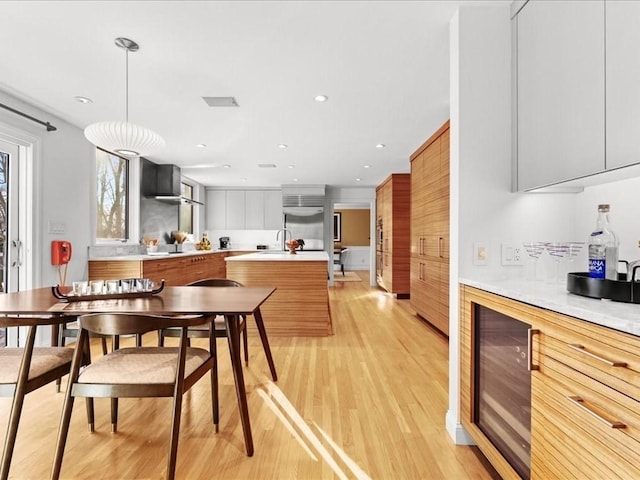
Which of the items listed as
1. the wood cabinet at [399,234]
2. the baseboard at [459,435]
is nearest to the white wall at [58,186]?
the baseboard at [459,435]

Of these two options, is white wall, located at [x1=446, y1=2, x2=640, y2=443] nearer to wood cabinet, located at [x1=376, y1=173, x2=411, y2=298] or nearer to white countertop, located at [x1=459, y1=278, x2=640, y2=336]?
white countertop, located at [x1=459, y1=278, x2=640, y2=336]

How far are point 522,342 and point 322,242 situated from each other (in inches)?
260

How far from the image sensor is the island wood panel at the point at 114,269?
13.4ft

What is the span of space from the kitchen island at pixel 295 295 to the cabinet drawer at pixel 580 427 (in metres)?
2.82

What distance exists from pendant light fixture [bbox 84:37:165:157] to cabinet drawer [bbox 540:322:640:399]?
2.69 meters

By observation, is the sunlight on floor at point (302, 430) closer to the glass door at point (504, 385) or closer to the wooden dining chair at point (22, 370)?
the glass door at point (504, 385)

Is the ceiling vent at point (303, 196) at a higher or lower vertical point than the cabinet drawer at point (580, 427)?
higher

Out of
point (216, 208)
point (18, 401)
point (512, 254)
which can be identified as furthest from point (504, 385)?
point (216, 208)

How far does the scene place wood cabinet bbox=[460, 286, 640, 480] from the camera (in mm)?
845

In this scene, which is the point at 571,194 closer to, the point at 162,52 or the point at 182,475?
the point at 182,475

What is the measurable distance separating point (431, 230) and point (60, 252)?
3.99 meters

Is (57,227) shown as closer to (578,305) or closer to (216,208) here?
(578,305)

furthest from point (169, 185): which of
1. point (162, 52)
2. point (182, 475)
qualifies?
point (182, 475)

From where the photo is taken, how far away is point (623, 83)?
4.06ft
